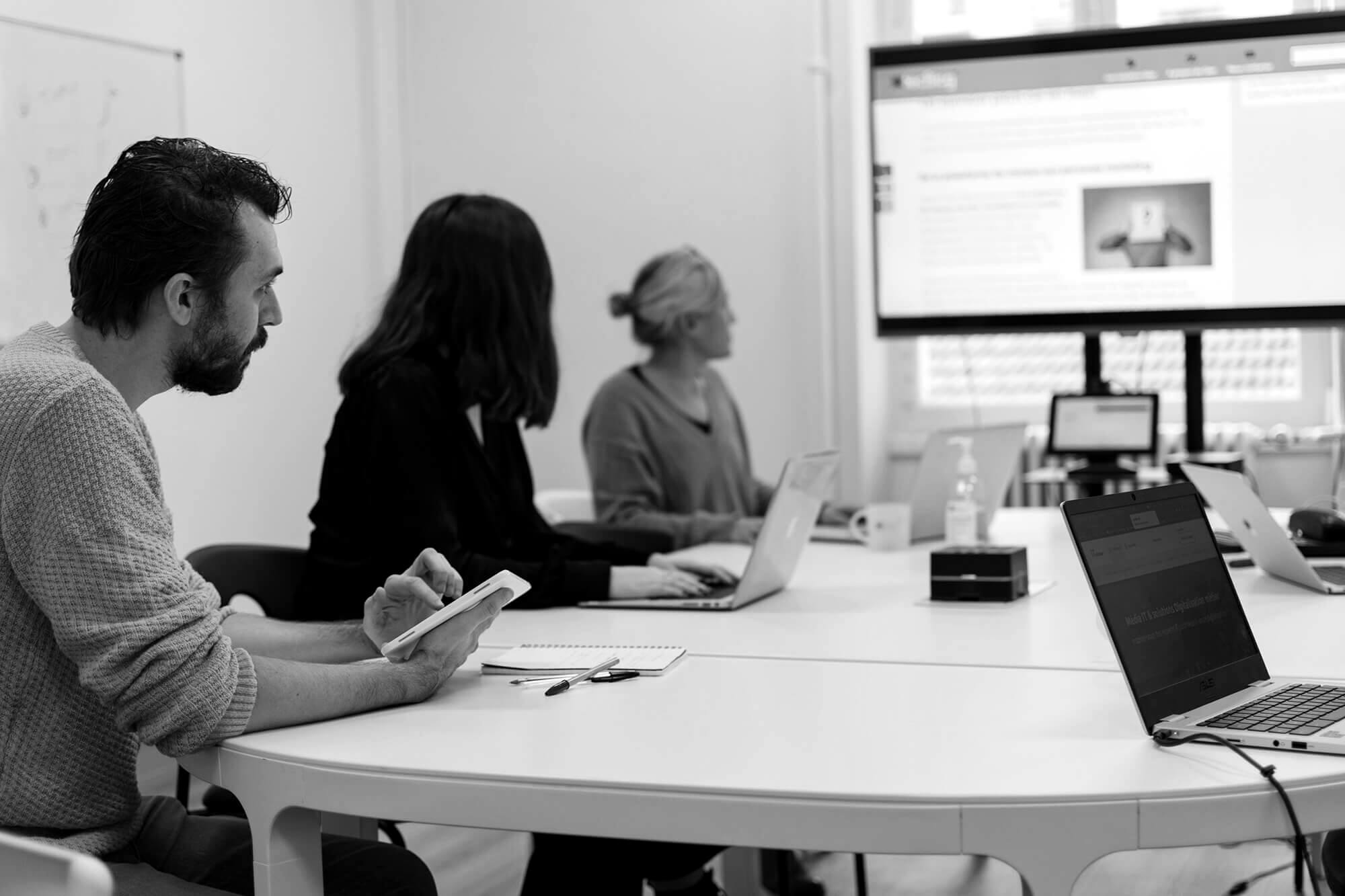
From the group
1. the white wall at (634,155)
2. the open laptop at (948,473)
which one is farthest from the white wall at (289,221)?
the open laptop at (948,473)

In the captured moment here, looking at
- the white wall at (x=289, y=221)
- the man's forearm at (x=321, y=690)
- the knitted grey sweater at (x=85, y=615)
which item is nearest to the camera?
the knitted grey sweater at (x=85, y=615)

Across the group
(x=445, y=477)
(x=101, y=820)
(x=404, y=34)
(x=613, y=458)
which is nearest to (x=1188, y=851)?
(x=613, y=458)

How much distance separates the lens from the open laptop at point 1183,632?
118 cm

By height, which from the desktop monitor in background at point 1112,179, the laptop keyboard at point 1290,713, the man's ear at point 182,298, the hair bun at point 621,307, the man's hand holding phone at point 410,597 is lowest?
the laptop keyboard at point 1290,713

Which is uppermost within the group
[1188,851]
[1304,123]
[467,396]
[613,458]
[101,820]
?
[1304,123]

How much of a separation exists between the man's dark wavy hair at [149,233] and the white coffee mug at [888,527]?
5.32 ft

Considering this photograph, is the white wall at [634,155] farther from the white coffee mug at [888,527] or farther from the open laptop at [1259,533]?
the open laptop at [1259,533]

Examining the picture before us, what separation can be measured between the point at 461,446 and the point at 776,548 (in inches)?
20.5

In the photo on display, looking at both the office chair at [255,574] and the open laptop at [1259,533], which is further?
the office chair at [255,574]

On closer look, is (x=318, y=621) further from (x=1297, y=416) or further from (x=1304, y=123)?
(x=1297, y=416)

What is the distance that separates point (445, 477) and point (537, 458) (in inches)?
105

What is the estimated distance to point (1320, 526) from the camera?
232cm

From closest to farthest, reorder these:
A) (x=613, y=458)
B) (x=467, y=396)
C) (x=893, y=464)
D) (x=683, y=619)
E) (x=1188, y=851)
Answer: (x=683, y=619), (x=467, y=396), (x=1188, y=851), (x=613, y=458), (x=893, y=464)

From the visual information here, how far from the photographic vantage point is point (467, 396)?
2.06 meters
